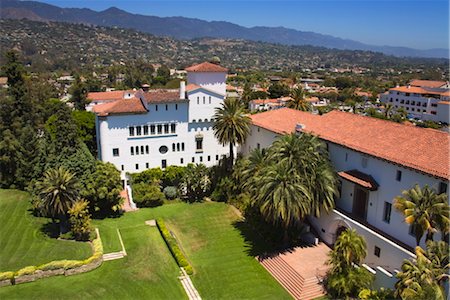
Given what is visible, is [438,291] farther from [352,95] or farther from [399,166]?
[352,95]

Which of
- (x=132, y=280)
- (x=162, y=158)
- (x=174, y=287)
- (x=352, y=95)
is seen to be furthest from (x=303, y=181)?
(x=352, y=95)

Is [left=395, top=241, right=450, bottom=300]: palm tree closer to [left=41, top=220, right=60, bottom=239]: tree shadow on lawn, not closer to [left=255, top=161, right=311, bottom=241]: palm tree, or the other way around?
[left=255, top=161, right=311, bottom=241]: palm tree

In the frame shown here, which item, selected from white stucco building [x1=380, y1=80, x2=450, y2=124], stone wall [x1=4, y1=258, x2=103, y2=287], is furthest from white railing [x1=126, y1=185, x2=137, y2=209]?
Answer: white stucco building [x1=380, y1=80, x2=450, y2=124]

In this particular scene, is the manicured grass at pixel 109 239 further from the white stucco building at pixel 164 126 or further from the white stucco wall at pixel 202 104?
the white stucco wall at pixel 202 104

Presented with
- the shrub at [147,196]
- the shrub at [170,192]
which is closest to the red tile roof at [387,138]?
the shrub at [170,192]

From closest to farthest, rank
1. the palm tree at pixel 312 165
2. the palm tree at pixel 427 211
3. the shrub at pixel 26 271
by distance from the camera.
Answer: the palm tree at pixel 427 211 → the shrub at pixel 26 271 → the palm tree at pixel 312 165

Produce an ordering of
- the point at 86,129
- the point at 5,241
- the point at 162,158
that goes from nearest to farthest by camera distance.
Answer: the point at 5,241, the point at 162,158, the point at 86,129
